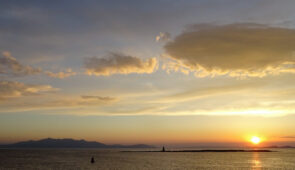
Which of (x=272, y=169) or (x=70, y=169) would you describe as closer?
(x=70, y=169)

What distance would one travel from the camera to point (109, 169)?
69.2 meters

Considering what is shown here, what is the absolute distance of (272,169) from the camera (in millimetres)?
72250

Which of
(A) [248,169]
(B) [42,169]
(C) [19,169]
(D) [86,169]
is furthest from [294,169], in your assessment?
Answer: (C) [19,169]

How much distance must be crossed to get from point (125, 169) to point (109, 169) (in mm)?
4133

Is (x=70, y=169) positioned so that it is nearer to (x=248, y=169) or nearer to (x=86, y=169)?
(x=86, y=169)

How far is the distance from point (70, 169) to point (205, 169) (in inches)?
1317

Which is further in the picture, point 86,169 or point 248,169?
point 248,169

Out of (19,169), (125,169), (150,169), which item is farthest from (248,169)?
(19,169)

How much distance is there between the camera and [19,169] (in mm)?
68000

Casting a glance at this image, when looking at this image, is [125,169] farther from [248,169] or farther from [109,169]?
[248,169]

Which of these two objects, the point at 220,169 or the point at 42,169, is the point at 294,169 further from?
the point at 42,169

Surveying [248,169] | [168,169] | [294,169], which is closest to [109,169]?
[168,169]

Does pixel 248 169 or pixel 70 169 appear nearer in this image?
pixel 70 169

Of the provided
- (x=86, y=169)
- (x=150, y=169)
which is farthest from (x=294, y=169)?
(x=86, y=169)
